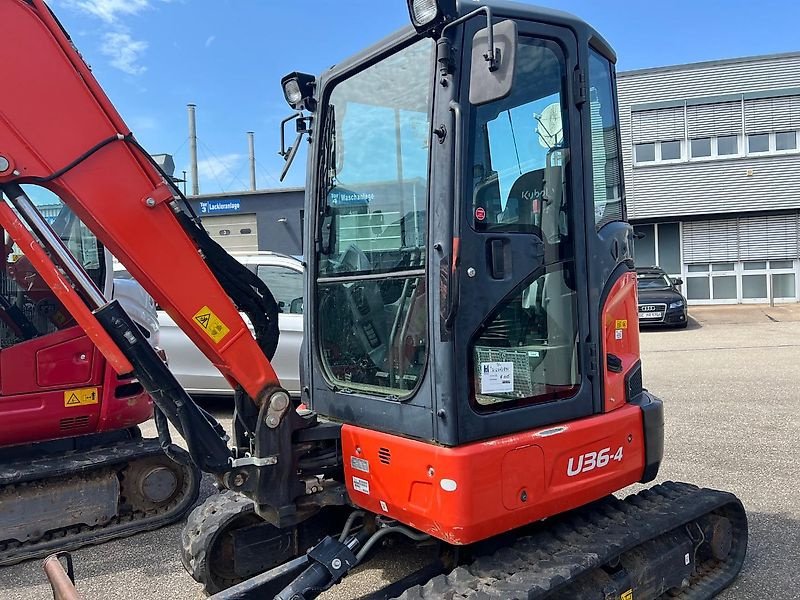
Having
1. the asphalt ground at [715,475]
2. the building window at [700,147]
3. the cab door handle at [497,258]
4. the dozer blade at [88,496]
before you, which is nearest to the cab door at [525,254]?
the cab door handle at [497,258]

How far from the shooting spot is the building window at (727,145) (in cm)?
2020

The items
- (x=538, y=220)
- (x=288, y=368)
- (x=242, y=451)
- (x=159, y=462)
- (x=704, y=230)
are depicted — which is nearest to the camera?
(x=538, y=220)

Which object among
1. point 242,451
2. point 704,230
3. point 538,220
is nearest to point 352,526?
point 242,451

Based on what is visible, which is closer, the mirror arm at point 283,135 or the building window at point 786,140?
the mirror arm at point 283,135

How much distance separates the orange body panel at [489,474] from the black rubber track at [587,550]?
164 mm

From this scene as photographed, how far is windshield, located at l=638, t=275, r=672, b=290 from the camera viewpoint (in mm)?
16125

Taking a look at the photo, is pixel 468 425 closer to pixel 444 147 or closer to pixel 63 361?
pixel 444 147

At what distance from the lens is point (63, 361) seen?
461 centimetres

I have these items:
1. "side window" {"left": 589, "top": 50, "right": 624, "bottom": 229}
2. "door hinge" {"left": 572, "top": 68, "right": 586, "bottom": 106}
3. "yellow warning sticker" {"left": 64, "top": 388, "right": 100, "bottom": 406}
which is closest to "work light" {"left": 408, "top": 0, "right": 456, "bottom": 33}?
"door hinge" {"left": 572, "top": 68, "right": 586, "bottom": 106}

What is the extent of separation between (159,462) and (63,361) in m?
1.02

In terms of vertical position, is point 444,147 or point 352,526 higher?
point 444,147

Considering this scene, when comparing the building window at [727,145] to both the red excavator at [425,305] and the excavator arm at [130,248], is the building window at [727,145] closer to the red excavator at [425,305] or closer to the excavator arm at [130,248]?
the red excavator at [425,305]

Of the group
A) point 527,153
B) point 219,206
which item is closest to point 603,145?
point 527,153

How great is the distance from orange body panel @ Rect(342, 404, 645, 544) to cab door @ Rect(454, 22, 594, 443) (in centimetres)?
10
